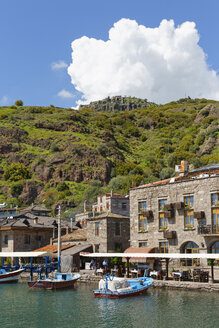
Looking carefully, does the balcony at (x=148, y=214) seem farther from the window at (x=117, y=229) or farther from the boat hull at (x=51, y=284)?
the boat hull at (x=51, y=284)

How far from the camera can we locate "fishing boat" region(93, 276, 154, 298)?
34500mm

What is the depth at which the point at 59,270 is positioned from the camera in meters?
47.7

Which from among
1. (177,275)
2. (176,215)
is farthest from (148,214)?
(177,275)

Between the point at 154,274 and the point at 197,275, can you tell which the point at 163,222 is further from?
the point at 197,275

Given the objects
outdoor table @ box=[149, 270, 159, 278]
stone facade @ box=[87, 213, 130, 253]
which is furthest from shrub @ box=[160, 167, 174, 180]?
outdoor table @ box=[149, 270, 159, 278]

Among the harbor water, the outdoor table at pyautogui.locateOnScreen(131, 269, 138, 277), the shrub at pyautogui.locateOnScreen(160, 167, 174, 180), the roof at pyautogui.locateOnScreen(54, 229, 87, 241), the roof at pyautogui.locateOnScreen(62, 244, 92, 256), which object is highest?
the shrub at pyautogui.locateOnScreen(160, 167, 174, 180)

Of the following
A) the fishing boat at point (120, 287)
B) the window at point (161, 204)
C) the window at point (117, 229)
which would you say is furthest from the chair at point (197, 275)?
the window at point (117, 229)

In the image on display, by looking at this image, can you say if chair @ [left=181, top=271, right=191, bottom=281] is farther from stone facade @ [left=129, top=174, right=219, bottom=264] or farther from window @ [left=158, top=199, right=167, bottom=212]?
window @ [left=158, top=199, right=167, bottom=212]

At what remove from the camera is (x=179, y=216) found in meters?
46.2

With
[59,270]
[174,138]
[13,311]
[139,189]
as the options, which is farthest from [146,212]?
[174,138]

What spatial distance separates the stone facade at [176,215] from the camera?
43.5m

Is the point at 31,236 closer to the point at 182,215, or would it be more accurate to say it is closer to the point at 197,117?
the point at 182,215

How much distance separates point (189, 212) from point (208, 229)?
3511 millimetres

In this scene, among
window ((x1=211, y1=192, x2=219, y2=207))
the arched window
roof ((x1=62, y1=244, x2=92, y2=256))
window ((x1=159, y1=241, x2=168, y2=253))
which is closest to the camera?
the arched window
